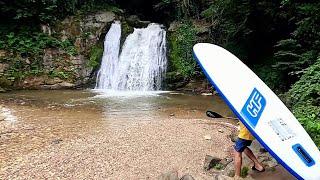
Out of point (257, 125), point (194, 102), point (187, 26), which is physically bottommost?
point (194, 102)

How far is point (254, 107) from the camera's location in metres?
4.06

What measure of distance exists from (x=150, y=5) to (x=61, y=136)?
46.4 feet

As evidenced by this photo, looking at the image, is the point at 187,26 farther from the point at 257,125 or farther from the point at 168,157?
the point at 257,125

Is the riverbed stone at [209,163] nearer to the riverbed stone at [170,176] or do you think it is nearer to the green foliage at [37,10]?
the riverbed stone at [170,176]

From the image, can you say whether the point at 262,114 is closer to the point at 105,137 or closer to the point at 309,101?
the point at 309,101

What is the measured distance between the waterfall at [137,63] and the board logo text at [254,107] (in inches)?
379

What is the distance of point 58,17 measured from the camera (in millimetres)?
15258

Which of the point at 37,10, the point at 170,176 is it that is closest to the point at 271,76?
the point at 170,176

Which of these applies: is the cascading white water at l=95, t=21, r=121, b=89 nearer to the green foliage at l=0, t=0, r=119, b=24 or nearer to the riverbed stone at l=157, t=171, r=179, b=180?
the green foliage at l=0, t=0, r=119, b=24

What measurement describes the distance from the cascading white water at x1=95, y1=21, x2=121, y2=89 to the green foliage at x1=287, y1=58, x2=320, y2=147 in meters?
8.88

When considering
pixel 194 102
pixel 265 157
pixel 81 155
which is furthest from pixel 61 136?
pixel 194 102

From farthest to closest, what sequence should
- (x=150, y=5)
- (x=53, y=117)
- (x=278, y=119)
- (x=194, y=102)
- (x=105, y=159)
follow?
(x=150, y=5), (x=194, y=102), (x=53, y=117), (x=105, y=159), (x=278, y=119)

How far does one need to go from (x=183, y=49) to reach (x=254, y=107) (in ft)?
34.8

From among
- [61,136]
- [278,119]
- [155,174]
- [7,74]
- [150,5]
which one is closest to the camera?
[278,119]
